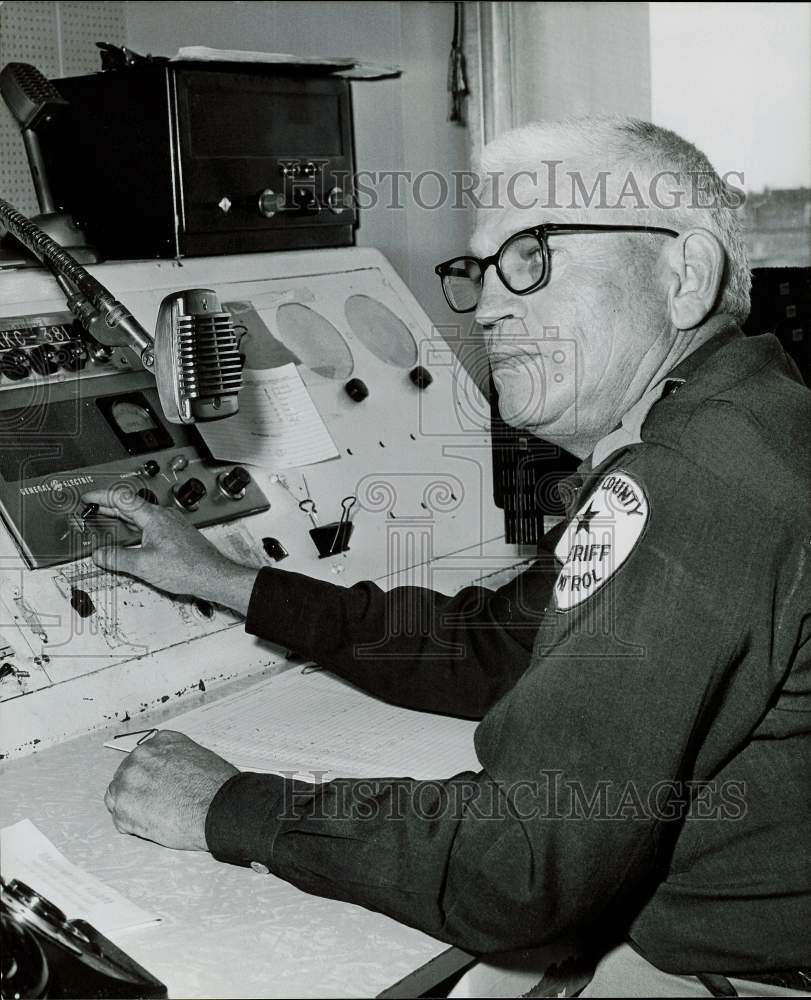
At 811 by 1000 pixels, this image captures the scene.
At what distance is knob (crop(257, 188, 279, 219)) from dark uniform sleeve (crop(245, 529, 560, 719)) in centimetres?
78

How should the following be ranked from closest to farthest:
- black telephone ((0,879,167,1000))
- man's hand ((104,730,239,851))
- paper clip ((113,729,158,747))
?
black telephone ((0,879,167,1000))
man's hand ((104,730,239,851))
paper clip ((113,729,158,747))

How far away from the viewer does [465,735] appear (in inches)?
57.7

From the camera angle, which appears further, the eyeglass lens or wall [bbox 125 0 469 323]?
wall [bbox 125 0 469 323]

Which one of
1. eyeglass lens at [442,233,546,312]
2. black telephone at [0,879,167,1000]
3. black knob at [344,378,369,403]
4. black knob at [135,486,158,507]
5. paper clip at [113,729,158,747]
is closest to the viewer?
black telephone at [0,879,167,1000]

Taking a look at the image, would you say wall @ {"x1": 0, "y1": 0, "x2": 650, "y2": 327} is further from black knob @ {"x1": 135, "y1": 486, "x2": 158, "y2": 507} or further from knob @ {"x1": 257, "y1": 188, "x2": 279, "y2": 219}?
black knob @ {"x1": 135, "y1": 486, "x2": 158, "y2": 507}

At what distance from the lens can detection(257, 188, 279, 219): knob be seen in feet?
6.73

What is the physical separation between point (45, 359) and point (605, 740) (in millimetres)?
1027

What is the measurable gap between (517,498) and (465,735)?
731 mm

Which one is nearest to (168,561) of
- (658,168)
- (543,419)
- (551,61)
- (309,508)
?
(309,508)

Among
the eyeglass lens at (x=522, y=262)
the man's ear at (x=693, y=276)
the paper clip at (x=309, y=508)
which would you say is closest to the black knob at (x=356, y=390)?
the paper clip at (x=309, y=508)

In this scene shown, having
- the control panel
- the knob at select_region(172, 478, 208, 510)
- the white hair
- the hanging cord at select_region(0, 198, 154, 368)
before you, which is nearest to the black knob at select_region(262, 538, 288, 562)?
the control panel

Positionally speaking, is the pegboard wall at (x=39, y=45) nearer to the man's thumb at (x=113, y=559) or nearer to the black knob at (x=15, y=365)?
the black knob at (x=15, y=365)

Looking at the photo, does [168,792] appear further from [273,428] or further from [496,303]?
[273,428]

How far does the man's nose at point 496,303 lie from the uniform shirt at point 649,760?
0.82ft
